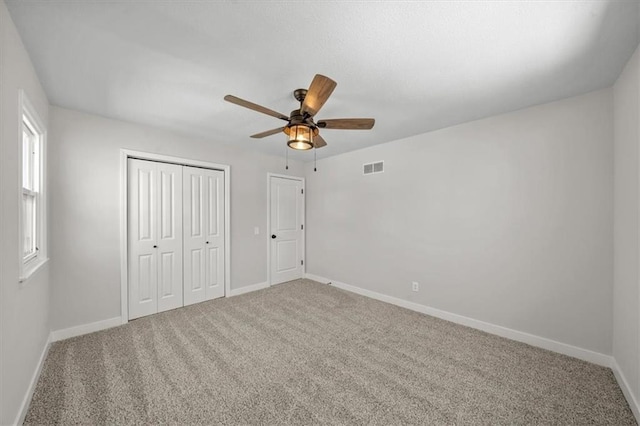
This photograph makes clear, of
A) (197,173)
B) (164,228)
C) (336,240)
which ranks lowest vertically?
(336,240)

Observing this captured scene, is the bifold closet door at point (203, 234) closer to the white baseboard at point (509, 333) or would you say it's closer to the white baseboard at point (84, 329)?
the white baseboard at point (84, 329)

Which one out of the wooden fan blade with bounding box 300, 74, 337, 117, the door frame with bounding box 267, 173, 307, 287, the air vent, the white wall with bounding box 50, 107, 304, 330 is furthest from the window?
the air vent

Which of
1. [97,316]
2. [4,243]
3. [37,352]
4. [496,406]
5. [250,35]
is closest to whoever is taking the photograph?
[4,243]

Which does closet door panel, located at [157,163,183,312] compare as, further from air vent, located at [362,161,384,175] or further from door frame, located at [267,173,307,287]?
air vent, located at [362,161,384,175]

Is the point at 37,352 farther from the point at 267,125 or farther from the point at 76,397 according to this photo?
the point at 267,125

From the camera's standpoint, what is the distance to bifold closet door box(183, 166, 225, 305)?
3.55 meters

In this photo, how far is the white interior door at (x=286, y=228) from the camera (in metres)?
4.62

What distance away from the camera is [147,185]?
3205mm

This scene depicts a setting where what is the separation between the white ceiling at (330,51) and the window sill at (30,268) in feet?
5.15

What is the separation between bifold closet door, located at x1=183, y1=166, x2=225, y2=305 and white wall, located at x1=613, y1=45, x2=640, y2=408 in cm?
439

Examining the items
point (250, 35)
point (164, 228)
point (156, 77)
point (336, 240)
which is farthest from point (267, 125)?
point (336, 240)

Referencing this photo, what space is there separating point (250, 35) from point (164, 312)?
11.4 ft

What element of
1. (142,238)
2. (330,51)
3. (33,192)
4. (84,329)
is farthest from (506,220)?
(84,329)

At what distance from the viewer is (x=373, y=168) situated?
398 cm
